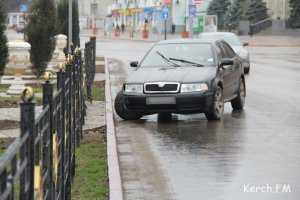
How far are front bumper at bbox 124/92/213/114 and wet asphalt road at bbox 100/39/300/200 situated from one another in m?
0.28

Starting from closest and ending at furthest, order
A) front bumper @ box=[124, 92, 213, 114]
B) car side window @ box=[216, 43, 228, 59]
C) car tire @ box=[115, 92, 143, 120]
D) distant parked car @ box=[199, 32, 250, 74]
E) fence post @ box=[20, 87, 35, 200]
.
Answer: fence post @ box=[20, 87, 35, 200]
front bumper @ box=[124, 92, 213, 114]
car tire @ box=[115, 92, 143, 120]
car side window @ box=[216, 43, 228, 59]
distant parked car @ box=[199, 32, 250, 74]

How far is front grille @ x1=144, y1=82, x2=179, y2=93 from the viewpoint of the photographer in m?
13.2

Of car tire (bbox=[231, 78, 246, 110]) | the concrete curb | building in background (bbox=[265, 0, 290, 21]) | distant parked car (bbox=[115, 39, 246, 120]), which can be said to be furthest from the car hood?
building in background (bbox=[265, 0, 290, 21])

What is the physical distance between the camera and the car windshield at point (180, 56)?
47.1 ft

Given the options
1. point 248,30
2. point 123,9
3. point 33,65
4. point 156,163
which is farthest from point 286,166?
point 123,9

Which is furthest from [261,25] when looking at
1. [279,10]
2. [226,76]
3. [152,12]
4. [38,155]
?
[38,155]

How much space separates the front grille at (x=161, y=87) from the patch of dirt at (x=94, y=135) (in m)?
1.06

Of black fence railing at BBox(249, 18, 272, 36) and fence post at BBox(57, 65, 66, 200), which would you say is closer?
fence post at BBox(57, 65, 66, 200)

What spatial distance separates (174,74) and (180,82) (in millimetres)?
373

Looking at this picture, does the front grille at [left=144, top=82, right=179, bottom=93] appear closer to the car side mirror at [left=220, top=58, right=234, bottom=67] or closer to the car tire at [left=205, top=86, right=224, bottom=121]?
the car tire at [left=205, top=86, right=224, bottom=121]

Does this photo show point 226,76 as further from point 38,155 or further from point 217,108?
point 38,155

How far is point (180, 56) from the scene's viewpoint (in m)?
14.5

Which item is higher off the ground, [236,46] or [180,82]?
[236,46]

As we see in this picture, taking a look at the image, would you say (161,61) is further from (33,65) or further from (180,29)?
(180,29)
